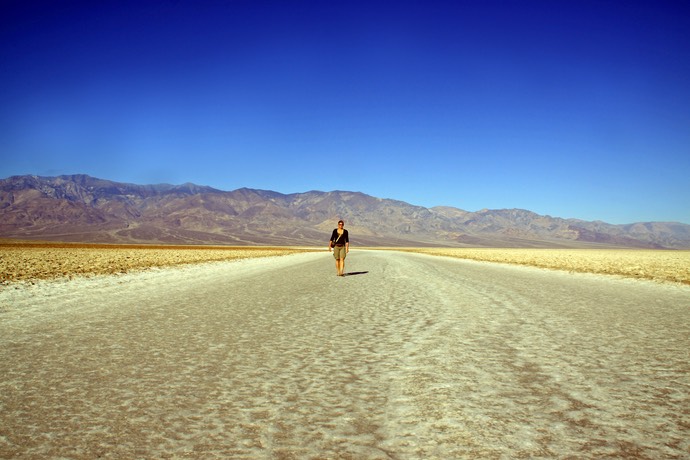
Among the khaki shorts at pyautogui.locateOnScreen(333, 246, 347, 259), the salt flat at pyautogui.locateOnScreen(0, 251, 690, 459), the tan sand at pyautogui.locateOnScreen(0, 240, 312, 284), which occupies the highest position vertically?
the khaki shorts at pyautogui.locateOnScreen(333, 246, 347, 259)

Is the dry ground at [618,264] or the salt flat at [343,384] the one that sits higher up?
the salt flat at [343,384]

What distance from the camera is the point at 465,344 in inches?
219

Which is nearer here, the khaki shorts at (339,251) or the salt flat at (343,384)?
the salt flat at (343,384)

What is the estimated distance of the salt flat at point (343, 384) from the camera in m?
2.80

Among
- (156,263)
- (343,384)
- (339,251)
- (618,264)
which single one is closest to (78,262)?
(156,263)

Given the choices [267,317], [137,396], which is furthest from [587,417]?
[267,317]

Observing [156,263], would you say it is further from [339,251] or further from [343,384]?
[343,384]

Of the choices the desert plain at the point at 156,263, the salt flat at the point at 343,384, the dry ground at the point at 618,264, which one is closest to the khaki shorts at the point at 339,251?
the salt flat at the point at 343,384

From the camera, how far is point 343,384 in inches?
156

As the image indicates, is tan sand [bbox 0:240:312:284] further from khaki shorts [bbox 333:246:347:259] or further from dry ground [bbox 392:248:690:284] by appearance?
dry ground [bbox 392:248:690:284]

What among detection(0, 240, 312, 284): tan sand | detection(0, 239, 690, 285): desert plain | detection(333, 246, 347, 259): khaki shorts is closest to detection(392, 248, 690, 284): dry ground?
detection(0, 239, 690, 285): desert plain

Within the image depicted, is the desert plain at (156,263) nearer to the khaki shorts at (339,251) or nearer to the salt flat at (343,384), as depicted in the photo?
the khaki shorts at (339,251)

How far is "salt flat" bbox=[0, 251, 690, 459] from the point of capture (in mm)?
2799

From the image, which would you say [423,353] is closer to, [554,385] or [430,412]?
[554,385]
